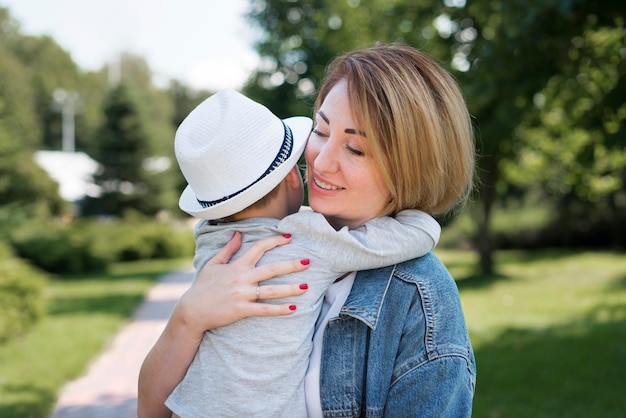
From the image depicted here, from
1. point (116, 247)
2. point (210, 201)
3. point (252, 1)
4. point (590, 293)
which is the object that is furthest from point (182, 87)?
point (210, 201)

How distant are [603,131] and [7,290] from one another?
26.2 feet

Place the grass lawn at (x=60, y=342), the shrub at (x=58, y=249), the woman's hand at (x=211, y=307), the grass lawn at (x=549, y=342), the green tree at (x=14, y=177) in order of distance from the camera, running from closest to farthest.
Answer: the woman's hand at (x=211, y=307) → the grass lawn at (x=549, y=342) → the grass lawn at (x=60, y=342) → the green tree at (x=14, y=177) → the shrub at (x=58, y=249)

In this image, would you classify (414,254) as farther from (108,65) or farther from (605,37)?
(108,65)

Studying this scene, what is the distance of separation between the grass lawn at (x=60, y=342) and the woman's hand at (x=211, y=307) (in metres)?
4.81

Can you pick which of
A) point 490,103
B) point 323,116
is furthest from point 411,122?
point 490,103

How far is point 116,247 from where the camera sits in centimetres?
2372

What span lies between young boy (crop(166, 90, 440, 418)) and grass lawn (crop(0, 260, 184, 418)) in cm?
502

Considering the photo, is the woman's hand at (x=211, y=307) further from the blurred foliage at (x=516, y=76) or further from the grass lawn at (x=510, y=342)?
the grass lawn at (x=510, y=342)

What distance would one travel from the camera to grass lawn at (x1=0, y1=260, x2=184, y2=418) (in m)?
6.69

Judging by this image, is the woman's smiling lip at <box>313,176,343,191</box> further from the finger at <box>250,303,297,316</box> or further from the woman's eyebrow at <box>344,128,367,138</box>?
the finger at <box>250,303,297,316</box>

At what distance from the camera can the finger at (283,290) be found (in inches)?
65.9

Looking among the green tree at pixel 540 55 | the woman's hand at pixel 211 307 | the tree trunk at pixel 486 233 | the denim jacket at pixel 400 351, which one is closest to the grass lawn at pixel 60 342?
the green tree at pixel 540 55

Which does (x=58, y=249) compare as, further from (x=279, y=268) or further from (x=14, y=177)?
(x=279, y=268)

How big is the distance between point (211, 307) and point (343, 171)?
456 millimetres
